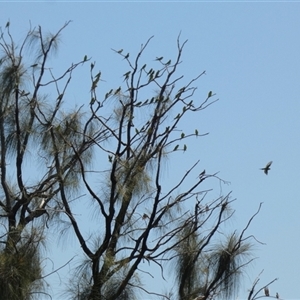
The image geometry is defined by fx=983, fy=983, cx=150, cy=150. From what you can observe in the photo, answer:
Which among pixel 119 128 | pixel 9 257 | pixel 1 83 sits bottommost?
pixel 9 257

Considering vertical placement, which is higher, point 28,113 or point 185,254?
point 28,113

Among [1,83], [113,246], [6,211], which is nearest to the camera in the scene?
[113,246]

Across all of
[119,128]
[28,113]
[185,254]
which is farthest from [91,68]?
[185,254]

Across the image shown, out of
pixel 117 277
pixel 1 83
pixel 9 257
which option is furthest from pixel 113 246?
pixel 1 83

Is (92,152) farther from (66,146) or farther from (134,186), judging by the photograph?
(134,186)

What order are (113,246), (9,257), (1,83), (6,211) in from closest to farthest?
(9,257) < (113,246) < (6,211) < (1,83)

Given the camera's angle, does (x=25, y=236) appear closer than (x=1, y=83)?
Yes

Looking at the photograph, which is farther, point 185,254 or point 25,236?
point 185,254

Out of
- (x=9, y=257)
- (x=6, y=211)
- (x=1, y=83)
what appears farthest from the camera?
(x=1, y=83)

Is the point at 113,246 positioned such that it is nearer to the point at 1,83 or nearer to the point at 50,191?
the point at 50,191
